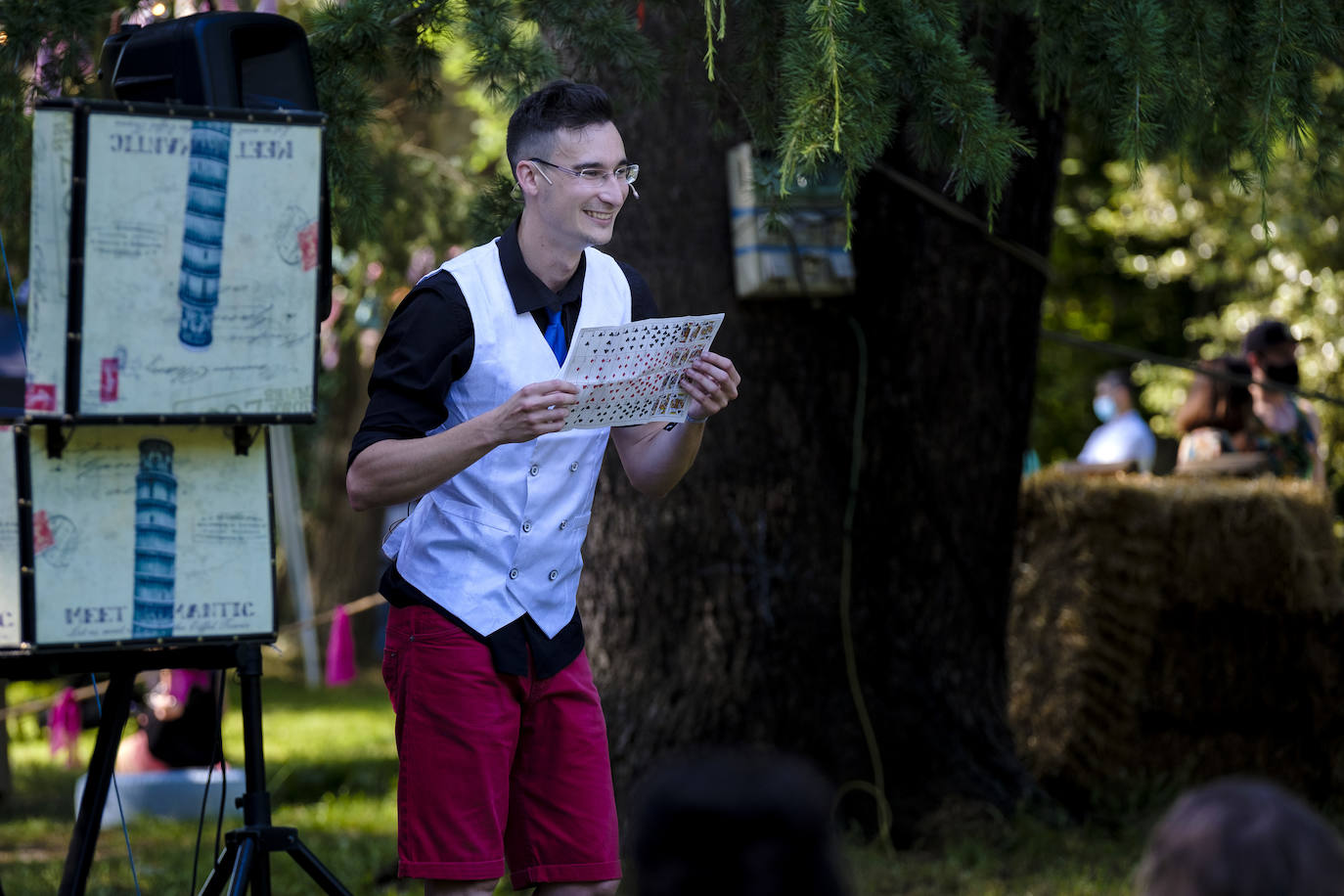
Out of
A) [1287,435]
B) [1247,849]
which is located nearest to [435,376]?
[1247,849]

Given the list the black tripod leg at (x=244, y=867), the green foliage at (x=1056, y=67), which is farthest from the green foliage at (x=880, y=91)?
the black tripod leg at (x=244, y=867)

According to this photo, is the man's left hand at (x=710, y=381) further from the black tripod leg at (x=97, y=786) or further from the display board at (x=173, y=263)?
the black tripod leg at (x=97, y=786)

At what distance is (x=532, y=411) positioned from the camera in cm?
270

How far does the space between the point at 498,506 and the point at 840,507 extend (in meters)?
2.56

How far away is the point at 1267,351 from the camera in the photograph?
6.78 metres

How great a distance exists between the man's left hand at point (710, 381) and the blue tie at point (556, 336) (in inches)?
10.4

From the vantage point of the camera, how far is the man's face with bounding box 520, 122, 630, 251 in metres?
3.01

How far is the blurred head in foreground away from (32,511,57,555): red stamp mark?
5.74ft

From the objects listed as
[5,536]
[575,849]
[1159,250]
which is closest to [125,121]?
[5,536]

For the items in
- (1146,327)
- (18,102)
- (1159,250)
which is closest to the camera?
(18,102)

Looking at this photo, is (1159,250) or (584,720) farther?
(1159,250)

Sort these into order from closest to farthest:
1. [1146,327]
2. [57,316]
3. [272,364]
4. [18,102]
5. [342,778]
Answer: [57,316], [272,364], [18,102], [342,778], [1146,327]

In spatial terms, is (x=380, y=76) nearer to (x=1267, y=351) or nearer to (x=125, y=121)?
(x=125, y=121)

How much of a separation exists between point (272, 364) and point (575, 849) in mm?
1116
